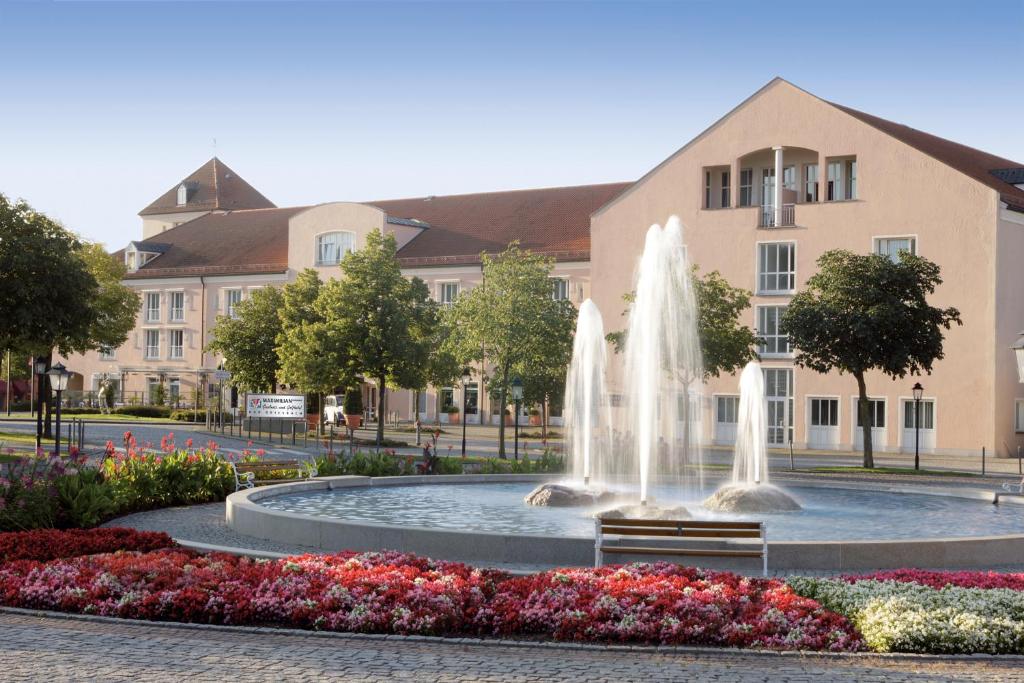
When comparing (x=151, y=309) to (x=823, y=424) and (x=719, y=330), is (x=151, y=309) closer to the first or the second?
(x=823, y=424)

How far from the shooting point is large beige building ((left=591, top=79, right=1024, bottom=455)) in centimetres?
5053

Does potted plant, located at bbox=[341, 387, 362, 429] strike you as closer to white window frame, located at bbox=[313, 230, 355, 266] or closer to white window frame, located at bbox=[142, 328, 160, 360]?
white window frame, located at bbox=[313, 230, 355, 266]

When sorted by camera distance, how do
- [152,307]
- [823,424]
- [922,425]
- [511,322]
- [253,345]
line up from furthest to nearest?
[152,307] → [253,345] → [823,424] → [922,425] → [511,322]

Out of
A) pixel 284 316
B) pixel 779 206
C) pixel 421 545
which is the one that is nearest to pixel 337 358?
pixel 284 316

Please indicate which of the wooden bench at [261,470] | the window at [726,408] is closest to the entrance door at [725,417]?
the window at [726,408]

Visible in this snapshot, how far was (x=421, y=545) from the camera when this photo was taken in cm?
1602

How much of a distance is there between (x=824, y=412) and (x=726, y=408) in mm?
4525

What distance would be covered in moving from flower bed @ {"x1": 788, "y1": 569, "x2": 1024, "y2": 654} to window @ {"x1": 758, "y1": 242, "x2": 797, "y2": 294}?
142 ft

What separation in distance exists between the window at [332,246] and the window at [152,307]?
14160 mm

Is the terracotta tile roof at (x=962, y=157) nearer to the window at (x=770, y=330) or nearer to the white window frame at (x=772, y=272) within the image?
the white window frame at (x=772, y=272)

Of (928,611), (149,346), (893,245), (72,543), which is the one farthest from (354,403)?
(928,611)

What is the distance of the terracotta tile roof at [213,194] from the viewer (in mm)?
104363

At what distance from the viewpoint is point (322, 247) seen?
253 feet

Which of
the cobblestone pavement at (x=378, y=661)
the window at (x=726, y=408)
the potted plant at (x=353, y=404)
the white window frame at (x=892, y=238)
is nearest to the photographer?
the cobblestone pavement at (x=378, y=661)
